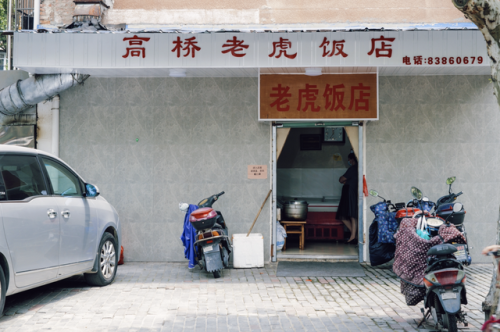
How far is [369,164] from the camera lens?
9.06 metres

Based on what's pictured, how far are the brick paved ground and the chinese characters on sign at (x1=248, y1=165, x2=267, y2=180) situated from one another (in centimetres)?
178

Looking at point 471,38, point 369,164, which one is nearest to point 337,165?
point 369,164

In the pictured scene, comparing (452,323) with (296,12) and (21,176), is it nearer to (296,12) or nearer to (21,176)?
(21,176)

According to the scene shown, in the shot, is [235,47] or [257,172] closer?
[235,47]

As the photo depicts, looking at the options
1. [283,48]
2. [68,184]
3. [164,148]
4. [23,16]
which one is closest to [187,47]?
[283,48]

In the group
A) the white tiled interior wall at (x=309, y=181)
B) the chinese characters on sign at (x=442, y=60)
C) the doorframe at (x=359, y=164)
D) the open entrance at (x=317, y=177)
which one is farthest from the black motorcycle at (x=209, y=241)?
the white tiled interior wall at (x=309, y=181)

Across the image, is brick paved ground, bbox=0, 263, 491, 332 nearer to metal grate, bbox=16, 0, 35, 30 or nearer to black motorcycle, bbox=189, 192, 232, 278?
black motorcycle, bbox=189, 192, 232, 278

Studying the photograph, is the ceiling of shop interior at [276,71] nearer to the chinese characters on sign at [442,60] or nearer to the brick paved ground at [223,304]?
the chinese characters on sign at [442,60]

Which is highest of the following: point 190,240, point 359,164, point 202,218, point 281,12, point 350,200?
point 281,12

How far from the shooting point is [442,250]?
15.9ft

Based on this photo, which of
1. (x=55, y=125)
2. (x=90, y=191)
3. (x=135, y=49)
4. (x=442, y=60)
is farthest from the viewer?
(x=55, y=125)

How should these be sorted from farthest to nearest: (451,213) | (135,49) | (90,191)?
(135,49), (90,191), (451,213)

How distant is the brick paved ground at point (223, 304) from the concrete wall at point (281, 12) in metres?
4.80

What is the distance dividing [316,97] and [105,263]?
14.6 ft
